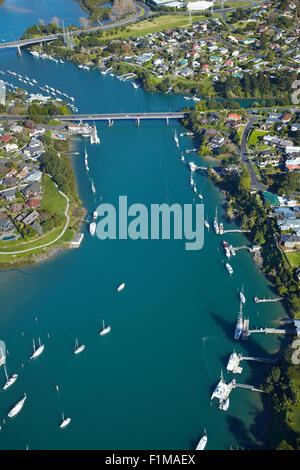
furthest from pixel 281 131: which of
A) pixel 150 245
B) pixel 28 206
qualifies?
pixel 28 206

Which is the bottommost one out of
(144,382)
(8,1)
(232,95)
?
(144,382)

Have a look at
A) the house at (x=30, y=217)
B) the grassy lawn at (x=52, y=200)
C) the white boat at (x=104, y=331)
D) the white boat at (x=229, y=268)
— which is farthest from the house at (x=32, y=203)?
the white boat at (x=229, y=268)

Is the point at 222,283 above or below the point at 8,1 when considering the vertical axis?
below

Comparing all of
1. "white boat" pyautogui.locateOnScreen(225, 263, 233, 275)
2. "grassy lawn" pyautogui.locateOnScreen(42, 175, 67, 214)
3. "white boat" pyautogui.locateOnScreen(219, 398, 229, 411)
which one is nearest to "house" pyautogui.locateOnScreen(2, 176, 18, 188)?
"grassy lawn" pyautogui.locateOnScreen(42, 175, 67, 214)

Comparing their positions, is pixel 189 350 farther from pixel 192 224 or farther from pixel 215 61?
pixel 215 61

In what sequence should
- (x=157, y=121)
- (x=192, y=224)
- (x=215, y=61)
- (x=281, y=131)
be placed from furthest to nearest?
(x=215, y=61) → (x=157, y=121) → (x=281, y=131) → (x=192, y=224)
